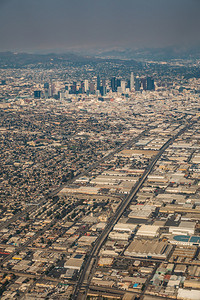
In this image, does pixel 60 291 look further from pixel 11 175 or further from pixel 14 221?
pixel 11 175

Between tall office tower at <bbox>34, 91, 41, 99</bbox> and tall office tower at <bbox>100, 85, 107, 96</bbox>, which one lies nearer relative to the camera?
tall office tower at <bbox>34, 91, 41, 99</bbox>

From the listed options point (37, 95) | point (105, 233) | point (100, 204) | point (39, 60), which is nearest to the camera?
point (105, 233)

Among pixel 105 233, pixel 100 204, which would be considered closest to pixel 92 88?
pixel 100 204

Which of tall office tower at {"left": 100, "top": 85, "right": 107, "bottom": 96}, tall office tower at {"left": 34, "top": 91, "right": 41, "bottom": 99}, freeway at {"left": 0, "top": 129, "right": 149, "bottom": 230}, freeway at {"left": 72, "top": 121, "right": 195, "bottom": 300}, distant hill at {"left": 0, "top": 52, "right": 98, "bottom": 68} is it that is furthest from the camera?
distant hill at {"left": 0, "top": 52, "right": 98, "bottom": 68}

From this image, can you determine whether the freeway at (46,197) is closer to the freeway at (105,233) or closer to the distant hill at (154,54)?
the freeway at (105,233)

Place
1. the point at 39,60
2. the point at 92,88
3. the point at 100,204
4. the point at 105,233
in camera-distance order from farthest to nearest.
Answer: the point at 39,60 < the point at 92,88 < the point at 100,204 < the point at 105,233

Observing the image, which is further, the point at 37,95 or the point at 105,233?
the point at 37,95

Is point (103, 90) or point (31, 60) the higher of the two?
point (31, 60)

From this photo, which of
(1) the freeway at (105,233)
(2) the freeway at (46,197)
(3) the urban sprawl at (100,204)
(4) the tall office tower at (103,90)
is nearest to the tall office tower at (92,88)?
(4) the tall office tower at (103,90)

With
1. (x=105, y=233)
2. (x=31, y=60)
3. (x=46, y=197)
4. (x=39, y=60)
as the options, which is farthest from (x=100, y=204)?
(x=31, y=60)

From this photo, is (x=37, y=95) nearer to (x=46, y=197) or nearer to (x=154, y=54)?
(x=46, y=197)

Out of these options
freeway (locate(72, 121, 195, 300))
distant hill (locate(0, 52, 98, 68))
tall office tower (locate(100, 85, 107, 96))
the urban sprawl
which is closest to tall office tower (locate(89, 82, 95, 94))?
tall office tower (locate(100, 85, 107, 96))

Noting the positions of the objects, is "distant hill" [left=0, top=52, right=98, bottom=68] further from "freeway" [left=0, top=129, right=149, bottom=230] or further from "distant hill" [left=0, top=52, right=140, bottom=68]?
"freeway" [left=0, top=129, right=149, bottom=230]
